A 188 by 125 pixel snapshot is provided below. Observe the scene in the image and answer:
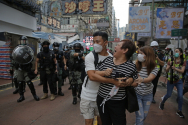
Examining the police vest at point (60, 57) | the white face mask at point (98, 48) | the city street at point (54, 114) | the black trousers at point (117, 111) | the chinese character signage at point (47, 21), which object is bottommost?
the city street at point (54, 114)

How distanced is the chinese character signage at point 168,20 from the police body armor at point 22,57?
11094 millimetres

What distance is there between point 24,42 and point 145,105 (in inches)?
172

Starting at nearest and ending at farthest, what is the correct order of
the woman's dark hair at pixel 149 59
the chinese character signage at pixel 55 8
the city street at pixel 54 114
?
the woman's dark hair at pixel 149 59
the city street at pixel 54 114
the chinese character signage at pixel 55 8

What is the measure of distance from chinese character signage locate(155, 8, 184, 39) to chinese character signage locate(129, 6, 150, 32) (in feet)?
4.97

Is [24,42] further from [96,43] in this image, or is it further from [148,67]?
[148,67]

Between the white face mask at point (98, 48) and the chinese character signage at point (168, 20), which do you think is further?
the chinese character signage at point (168, 20)

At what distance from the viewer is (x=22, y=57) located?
5.01 meters

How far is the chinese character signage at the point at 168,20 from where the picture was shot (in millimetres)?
12164

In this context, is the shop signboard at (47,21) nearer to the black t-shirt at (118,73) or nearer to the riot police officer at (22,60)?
the riot police officer at (22,60)

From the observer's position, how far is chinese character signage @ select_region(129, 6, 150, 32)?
1205 centimetres

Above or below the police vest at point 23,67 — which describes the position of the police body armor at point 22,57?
above

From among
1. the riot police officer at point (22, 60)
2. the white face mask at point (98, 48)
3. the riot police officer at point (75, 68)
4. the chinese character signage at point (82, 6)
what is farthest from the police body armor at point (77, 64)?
the chinese character signage at point (82, 6)

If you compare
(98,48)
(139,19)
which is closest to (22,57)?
(98,48)

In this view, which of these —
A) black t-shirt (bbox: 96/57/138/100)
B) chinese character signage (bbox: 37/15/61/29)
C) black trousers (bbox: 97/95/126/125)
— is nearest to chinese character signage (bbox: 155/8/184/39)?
chinese character signage (bbox: 37/15/61/29)
